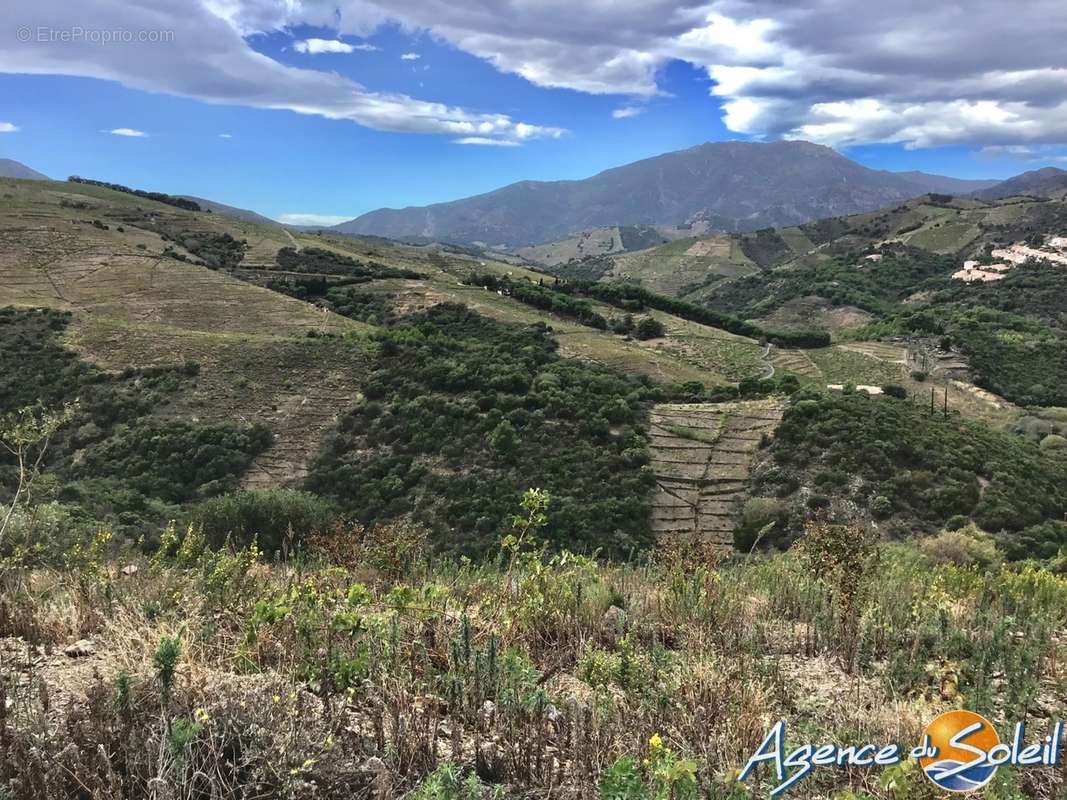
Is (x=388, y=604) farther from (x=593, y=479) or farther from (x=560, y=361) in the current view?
(x=560, y=361)

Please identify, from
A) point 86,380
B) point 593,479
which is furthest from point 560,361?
point 86,380

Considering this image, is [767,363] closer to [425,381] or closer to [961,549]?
[425,381]

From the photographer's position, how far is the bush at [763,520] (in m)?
26.5

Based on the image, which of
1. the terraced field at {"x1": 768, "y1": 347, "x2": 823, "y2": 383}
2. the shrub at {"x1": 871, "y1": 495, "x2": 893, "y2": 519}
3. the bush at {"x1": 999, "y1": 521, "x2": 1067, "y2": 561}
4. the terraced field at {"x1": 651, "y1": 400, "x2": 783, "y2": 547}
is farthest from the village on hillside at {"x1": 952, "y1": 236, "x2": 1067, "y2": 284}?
the shrub at {"x1": 871, "y1": 495, "x2": 893, "y2": 519}

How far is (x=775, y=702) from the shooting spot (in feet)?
12.8

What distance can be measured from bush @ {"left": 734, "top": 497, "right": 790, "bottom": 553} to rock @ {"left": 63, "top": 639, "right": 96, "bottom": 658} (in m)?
24.9

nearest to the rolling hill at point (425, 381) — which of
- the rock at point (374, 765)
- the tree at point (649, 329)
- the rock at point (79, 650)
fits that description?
the tree at point (649, 329)

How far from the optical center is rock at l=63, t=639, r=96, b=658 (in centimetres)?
434

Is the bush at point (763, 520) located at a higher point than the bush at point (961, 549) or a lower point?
lower

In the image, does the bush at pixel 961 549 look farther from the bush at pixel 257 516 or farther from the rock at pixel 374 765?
the bush at pixel 257 516

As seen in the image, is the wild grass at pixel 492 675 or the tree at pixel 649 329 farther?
the tree at pixel 649 329

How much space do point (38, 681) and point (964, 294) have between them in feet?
430

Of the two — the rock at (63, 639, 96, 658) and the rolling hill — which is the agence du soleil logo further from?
the rock at (63, 639, 96, 658)

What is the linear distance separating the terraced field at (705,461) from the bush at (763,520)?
0.65 metres
